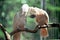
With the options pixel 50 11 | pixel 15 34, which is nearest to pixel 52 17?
pixel 50 11

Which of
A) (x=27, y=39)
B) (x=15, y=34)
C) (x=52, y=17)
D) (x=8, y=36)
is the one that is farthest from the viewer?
(x=52, y=17)

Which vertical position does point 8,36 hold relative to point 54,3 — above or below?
below

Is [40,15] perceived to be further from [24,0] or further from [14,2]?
[14,2]

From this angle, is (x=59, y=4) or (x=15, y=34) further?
(x=59, y=4)

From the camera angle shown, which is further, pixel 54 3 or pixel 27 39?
pixel 54 3

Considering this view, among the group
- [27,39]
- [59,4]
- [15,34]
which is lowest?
[27,39]

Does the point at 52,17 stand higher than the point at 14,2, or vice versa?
the point at 14,2

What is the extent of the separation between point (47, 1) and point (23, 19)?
1.97ft

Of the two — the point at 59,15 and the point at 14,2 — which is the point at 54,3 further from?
the point at 14,2

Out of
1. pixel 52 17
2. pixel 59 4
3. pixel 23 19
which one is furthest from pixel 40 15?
pixel 59 4

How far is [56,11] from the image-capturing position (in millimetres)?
1764

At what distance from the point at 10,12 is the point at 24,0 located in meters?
0.20

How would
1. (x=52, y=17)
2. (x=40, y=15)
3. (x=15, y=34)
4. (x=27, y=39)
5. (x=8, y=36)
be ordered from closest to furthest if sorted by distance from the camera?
(x=8, y=36) < (x=15, y=34) < (x=40, y=15) < (x=27, y=39) < (x=52, y=17)

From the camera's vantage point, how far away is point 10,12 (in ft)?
5.63
